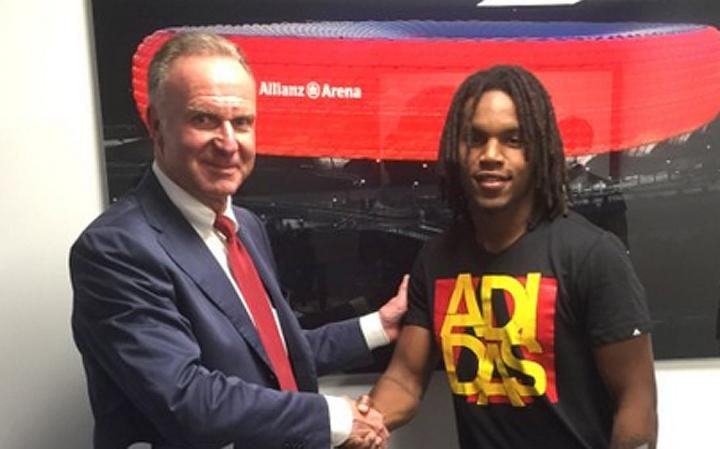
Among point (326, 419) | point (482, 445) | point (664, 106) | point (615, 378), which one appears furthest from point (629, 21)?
point (326, 419)

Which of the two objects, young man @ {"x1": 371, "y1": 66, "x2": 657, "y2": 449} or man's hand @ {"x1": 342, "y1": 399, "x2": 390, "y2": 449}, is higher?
young man @ {"x1": 371, "y1": 66, "x2": 657, "y2": 449}

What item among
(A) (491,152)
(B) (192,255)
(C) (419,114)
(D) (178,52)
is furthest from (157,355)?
(C) (419,114)

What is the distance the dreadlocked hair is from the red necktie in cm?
48

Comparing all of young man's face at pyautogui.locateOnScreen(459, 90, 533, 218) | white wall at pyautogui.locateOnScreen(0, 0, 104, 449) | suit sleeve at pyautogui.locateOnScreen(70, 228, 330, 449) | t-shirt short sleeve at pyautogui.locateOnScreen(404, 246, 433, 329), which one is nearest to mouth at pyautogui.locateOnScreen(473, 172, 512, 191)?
young man's face at pyautogui.locateOnScreen(459, 90, 533, 218)

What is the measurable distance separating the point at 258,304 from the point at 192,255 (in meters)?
0.20

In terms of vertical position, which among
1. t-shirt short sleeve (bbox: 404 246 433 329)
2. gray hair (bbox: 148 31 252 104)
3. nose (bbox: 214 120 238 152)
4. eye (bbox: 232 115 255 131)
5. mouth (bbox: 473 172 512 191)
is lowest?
t-shirt short sleeve (bbox: 404 246 433 329)

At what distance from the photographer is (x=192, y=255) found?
4.43ft

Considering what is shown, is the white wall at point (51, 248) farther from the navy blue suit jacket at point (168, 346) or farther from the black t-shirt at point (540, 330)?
the navy blue suit jacket at point (168, 346)

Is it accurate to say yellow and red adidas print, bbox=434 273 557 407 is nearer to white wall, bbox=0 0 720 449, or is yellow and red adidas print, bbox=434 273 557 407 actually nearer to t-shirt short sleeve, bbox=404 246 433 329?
t-shirt short sleeve, bbox=404 246 433 329

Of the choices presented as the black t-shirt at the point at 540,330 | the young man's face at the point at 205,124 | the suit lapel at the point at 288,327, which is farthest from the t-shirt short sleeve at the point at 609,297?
the young man's face at the point at 205,124

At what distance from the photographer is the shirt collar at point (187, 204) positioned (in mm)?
1389

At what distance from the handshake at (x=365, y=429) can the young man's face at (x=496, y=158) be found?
19.3 inches

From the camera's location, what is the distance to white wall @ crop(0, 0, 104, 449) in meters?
1.73

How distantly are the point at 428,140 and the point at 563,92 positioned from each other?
34 centimetres
